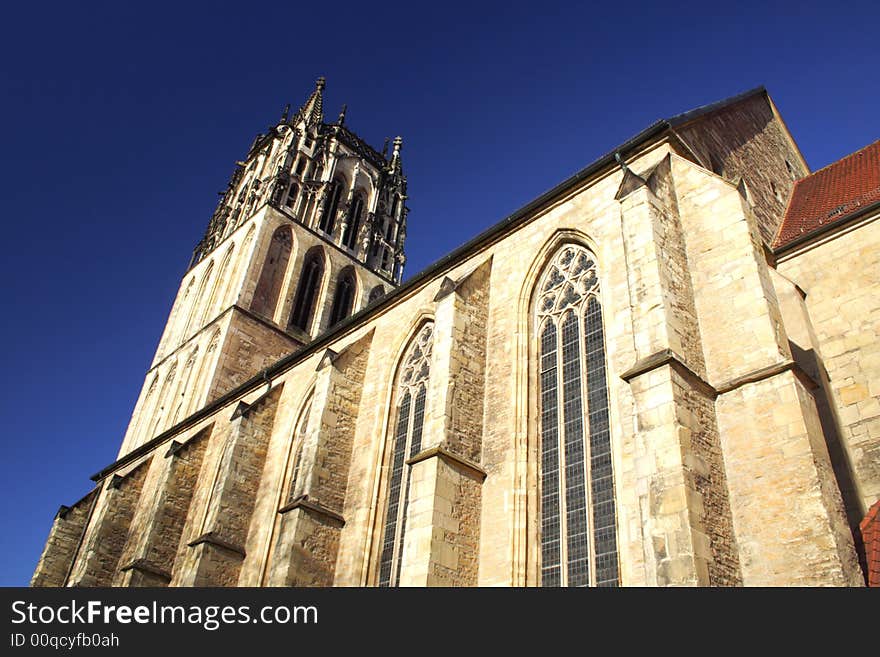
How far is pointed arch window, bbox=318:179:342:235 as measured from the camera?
103 ft

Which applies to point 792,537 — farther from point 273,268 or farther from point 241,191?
point 241,191

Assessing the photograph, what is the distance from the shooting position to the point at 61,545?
76.0 feet

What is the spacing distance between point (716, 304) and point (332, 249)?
23.6m

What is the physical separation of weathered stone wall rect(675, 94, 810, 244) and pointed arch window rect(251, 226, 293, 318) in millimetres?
18814

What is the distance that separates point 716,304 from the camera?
871cm

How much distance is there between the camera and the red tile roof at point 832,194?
11750 millimetres

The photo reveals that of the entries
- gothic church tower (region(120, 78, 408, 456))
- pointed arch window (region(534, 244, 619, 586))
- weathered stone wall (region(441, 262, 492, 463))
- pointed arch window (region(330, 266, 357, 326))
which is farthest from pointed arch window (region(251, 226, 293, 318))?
pointed arch window (region(534, 244, 619, 586))

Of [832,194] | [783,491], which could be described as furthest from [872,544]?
[832,194]

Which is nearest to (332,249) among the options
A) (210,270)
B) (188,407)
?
(210,270)

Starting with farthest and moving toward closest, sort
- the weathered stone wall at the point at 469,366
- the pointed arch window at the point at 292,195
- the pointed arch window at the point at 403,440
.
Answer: the pointed arch window at the point at 292,195, the pointed arch window at the point at 403,440, the weathered stone wall at the point at 469,366

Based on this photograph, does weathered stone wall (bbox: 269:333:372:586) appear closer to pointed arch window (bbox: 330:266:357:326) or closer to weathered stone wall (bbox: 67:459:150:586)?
weathered stone wall (bbox: 67:459:150:586)

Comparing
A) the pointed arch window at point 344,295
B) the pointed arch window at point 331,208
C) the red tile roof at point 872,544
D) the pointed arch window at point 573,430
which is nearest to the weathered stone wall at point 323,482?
the pointed arch window at point 573,430

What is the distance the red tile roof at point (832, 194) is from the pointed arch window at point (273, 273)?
19.3 m

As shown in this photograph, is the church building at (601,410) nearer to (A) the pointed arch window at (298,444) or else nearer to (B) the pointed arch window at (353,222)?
(A) the pointed arch window at (298,444)
